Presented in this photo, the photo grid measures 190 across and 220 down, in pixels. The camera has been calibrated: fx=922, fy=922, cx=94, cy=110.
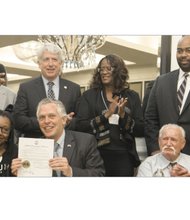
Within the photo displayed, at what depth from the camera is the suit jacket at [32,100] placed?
679 centimetres

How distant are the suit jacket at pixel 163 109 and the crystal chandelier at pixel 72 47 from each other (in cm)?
53

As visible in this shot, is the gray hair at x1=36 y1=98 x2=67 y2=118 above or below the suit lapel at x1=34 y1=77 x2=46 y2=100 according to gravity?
below

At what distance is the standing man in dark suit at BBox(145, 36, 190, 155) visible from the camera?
6.85 meters

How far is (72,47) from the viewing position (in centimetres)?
683

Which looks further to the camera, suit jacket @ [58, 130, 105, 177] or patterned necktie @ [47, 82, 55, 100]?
patterned necktie @ [47, 82, 55, 100]

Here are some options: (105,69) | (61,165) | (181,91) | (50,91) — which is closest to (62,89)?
(50,91)

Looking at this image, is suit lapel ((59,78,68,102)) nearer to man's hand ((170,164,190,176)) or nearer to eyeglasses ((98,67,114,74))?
eyeglasses ((98,67,114,74))

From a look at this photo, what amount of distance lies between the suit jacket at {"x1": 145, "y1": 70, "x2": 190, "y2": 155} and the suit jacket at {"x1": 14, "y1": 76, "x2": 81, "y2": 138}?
56 cm

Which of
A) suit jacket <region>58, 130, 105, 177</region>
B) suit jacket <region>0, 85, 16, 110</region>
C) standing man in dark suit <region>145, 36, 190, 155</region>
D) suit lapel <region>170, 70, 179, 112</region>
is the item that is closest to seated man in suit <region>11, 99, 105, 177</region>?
suit jacket <region>58, 130, 105, 177</region>

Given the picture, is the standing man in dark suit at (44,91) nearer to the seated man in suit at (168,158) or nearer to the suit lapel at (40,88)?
the suit lapel at (40,88)

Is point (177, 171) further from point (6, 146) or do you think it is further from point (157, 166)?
point (6, 146)

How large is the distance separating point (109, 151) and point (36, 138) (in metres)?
0.56
